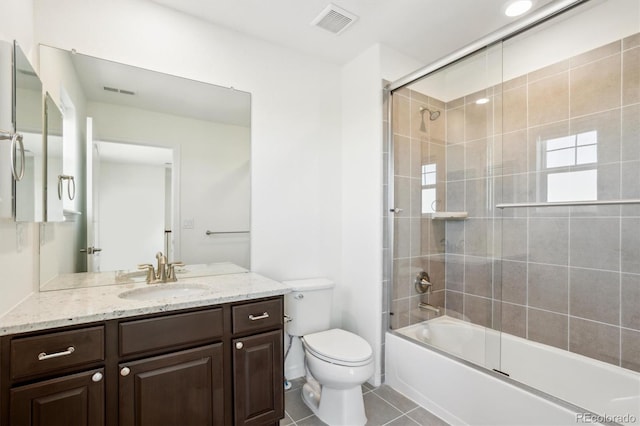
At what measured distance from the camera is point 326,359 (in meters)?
1.80

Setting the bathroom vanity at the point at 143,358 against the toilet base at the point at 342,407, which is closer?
the bathroom vanity at the point at 143,358

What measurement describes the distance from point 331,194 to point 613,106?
6.23 feet

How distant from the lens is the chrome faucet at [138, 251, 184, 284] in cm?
179

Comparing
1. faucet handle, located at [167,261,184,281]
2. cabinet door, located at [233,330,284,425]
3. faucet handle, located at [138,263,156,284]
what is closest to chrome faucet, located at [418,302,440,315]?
cabinet door, located at [233,330,284,425]

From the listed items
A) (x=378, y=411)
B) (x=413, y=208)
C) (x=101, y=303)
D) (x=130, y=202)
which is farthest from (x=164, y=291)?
(x=413, y=208)

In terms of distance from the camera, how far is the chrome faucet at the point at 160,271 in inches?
70.5

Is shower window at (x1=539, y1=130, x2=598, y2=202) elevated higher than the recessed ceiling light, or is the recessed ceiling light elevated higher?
the recessed ceiling light

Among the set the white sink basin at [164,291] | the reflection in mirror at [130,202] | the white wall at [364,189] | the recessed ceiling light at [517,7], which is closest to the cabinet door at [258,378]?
the white sink basin at [164,291]

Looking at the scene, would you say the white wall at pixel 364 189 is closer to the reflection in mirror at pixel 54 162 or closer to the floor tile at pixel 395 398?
the floor tile at pixel 395 398

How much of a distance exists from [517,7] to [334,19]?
3.71 feet

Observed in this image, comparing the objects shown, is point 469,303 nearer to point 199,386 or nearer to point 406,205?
Result: point 406,205

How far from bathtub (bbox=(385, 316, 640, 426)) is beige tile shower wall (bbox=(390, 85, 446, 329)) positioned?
21cm

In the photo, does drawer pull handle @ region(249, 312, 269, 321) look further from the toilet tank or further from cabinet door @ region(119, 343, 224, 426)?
the toilet tank

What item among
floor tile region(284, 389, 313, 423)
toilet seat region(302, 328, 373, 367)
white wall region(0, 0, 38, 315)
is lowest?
floor tile region(284, 389, 313, 423)
